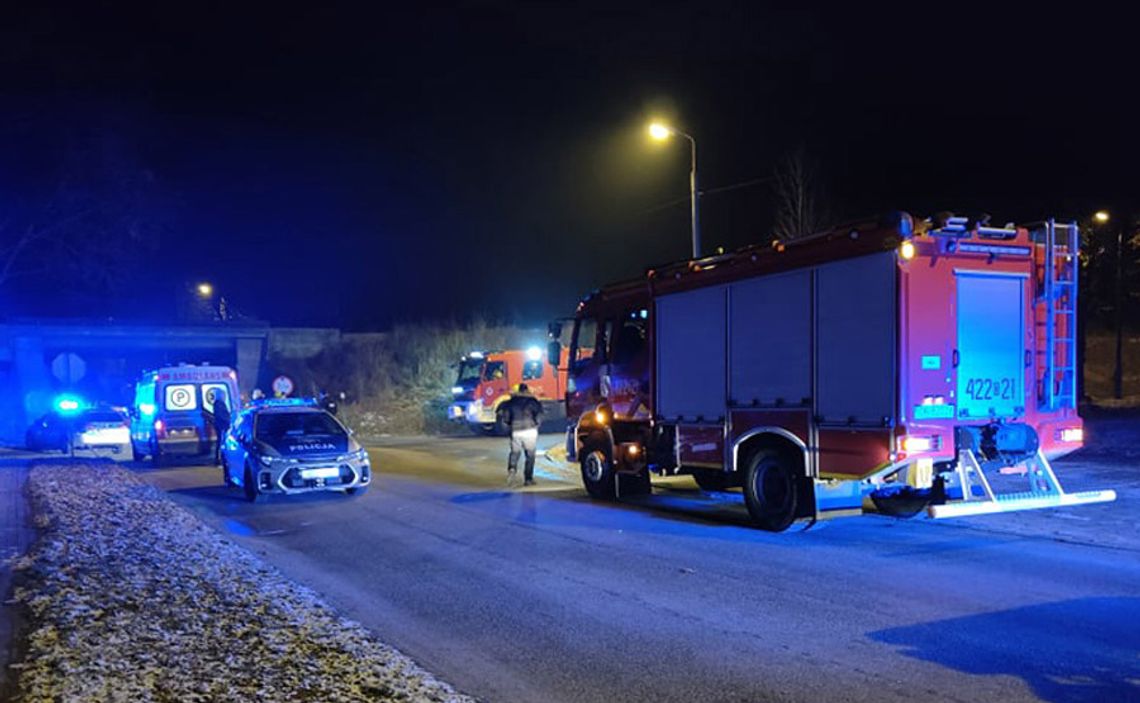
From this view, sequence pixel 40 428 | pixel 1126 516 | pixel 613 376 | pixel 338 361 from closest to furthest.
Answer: pixel 1126 516 < pixel 613 376 < pixel 40 428 < pixel 338 361

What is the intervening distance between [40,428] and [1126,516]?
3022cm

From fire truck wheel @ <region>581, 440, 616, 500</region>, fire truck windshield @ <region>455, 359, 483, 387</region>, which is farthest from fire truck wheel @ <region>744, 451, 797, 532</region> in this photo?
fire truck windshield @ <region>455, 359, 483, 387</region>

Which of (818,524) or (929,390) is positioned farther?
(818,524)

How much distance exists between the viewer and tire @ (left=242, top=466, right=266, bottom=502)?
13.9m

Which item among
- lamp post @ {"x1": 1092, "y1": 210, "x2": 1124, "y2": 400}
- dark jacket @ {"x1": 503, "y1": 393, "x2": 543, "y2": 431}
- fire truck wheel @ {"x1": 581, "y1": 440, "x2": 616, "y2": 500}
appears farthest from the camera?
lamp post @ {"x1": 1092, "y1": 210, "x2": 1124, "y2": 400}

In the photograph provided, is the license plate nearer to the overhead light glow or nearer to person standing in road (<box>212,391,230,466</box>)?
person standing in road (<box>212,391,230,466</box>)

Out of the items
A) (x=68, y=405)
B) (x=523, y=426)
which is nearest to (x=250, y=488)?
(x=523, y=426)

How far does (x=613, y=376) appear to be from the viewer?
46.7 ft

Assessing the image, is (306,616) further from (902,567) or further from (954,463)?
(954,463)

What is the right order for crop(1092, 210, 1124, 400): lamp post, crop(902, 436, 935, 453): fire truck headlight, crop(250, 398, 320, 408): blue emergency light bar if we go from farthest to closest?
crop(1092, 210, 1124, 400): lamp post
crop(250, 398, 320, 408): blue emergency light bar
crop(902, 436, 935, 453): fire truck headlight

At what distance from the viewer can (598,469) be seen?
14.4 m

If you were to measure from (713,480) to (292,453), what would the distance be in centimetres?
640

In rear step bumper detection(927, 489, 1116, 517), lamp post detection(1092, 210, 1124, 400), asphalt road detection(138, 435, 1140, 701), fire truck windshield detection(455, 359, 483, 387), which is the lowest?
asphalt road detection(138, 435, 1140, 701)

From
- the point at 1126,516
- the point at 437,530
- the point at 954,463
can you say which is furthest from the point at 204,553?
the point at 1126,516
